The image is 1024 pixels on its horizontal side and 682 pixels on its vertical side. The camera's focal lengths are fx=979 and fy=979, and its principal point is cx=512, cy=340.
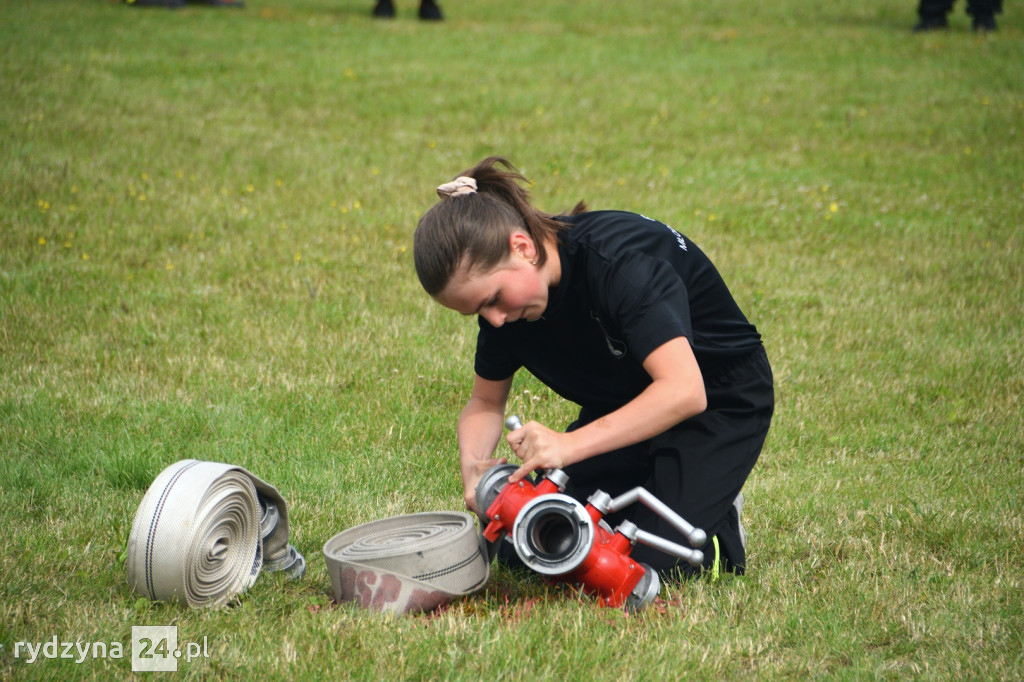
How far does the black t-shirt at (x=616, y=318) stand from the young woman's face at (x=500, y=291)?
0.43 ft

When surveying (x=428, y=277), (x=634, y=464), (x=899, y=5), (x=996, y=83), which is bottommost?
(x=634, y=464)

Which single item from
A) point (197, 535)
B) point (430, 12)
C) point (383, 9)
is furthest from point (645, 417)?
point (383, 9)

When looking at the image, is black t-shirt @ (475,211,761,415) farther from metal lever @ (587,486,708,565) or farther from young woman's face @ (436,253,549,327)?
metal lever @ (587,486,708,565)

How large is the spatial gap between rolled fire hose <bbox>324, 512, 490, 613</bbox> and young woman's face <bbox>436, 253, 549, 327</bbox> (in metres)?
0.65

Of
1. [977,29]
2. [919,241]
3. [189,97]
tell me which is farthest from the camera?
[977,29]

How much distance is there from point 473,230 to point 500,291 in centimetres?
18

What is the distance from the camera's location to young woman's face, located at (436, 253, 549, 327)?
2.64 metres

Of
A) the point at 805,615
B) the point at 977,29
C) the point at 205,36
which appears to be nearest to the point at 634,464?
the point at 805,615

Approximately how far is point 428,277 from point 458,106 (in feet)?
28.4

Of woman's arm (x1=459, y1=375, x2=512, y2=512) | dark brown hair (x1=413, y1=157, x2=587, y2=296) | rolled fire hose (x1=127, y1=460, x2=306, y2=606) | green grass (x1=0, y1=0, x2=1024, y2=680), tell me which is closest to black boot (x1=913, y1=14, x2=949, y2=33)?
green grass (x1=0, y1=0, x2=1024, y2=680)

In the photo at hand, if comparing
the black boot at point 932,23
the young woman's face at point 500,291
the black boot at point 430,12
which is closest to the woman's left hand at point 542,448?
the young woman's face at point 500,291

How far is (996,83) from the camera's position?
11805 millimetres

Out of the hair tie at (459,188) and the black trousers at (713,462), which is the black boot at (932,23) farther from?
the hair tie at (459,188)

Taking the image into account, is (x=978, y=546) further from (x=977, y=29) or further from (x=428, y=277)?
(x=977, y=29)
